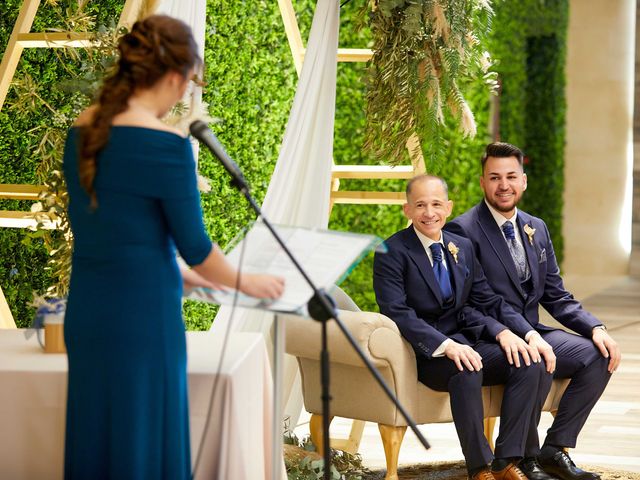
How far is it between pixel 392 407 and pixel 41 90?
215 centimetres

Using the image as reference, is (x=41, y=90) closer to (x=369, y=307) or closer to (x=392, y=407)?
(x=392, y=407)

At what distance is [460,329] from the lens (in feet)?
14.2

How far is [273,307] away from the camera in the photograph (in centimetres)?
238

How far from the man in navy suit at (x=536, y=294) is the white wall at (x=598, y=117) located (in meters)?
8.60

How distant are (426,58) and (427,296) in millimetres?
965

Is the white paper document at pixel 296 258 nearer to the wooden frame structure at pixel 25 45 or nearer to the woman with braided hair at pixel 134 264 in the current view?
the woman with braided hair at pixel 134 264

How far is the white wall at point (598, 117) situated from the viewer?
1290 centimetres

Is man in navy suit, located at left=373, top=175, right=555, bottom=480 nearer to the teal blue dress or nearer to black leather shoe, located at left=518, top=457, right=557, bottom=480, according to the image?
black leather shoe, located at left=518, top=457, right=557, bottom=480

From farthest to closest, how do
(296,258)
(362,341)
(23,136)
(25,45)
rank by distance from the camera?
(23,136) → (362,341) → (25,45) → (296,258)

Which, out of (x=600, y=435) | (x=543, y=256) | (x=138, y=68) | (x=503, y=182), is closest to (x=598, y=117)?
(x=600, y=435)

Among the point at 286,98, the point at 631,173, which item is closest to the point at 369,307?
the point at 286,98

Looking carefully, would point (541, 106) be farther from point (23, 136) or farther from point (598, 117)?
point (23, 136)

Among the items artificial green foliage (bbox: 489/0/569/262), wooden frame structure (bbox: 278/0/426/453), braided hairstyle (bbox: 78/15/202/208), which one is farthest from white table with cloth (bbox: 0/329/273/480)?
artificial green foliage (bbox: 489/0/569/262)

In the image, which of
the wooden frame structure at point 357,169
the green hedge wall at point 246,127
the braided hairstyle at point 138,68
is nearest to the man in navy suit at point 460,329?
the green hedge wall at point 246,127
